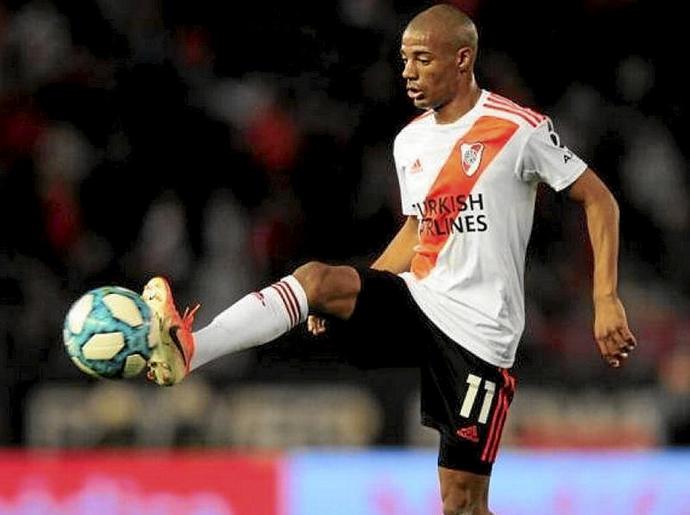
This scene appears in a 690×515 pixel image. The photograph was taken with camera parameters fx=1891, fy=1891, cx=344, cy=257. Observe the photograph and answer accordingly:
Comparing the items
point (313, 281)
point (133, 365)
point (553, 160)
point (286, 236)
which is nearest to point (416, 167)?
point (553, 160)

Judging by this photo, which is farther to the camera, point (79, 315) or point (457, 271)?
point (457, 271)

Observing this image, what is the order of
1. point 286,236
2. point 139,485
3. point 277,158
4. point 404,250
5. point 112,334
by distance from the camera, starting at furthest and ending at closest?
point 277,158, point 286,236, point 139,485, point 404,250, point 112,334

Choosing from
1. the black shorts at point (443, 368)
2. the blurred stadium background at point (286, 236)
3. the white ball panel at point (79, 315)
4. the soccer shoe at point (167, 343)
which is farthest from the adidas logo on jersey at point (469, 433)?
the blurred stadium background at point (286, 236)

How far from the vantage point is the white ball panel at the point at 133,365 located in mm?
5801

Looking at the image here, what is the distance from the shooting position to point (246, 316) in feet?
19.7

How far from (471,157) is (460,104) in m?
0.21

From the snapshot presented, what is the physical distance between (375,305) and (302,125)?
6957 mm

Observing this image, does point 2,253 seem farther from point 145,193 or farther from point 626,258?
point 626,258

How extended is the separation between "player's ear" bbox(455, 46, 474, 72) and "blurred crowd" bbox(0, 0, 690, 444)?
17.1 ft

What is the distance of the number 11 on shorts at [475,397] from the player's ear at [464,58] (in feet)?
3.35

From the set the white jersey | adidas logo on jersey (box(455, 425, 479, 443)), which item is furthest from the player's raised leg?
adidas logo on jersey (box(455, 425, 479, 443))

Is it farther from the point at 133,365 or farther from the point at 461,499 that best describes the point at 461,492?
the point at 133,365

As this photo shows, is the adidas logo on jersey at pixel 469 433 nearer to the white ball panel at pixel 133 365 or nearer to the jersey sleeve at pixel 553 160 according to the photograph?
the jersey sleeve at pixel 553 160

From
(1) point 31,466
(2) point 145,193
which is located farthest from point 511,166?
(2) point 145,193
